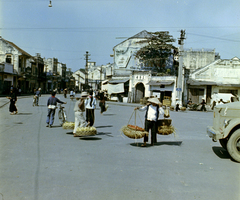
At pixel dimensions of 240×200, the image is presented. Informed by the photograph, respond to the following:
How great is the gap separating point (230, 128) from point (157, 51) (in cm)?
3356

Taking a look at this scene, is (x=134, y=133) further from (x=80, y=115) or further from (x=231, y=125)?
(x=80, y=115)

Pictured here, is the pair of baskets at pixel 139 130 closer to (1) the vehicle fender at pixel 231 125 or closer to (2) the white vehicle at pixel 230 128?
(2) the white vehicle at pixel 230 128

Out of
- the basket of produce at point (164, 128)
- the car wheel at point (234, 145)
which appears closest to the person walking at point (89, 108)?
the basket of produce at point (164, 128)

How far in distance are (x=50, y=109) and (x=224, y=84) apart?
89.8ft

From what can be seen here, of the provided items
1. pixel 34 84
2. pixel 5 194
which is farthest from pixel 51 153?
pixel 34 84

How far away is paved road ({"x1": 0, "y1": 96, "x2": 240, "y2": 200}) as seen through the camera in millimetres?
4234

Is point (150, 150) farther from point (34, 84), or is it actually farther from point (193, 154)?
point (34, 84)

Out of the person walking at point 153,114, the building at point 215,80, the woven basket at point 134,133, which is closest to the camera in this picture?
the woven basket at point 134,133

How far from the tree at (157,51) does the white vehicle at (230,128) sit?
31.5 meters

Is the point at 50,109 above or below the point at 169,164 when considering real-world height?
above

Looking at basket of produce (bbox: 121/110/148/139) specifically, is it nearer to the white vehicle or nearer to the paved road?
the paved road

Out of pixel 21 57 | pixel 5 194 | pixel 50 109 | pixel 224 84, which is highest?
pixel 21 57

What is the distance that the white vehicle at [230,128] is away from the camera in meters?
6.34

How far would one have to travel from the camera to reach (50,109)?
11.4m
